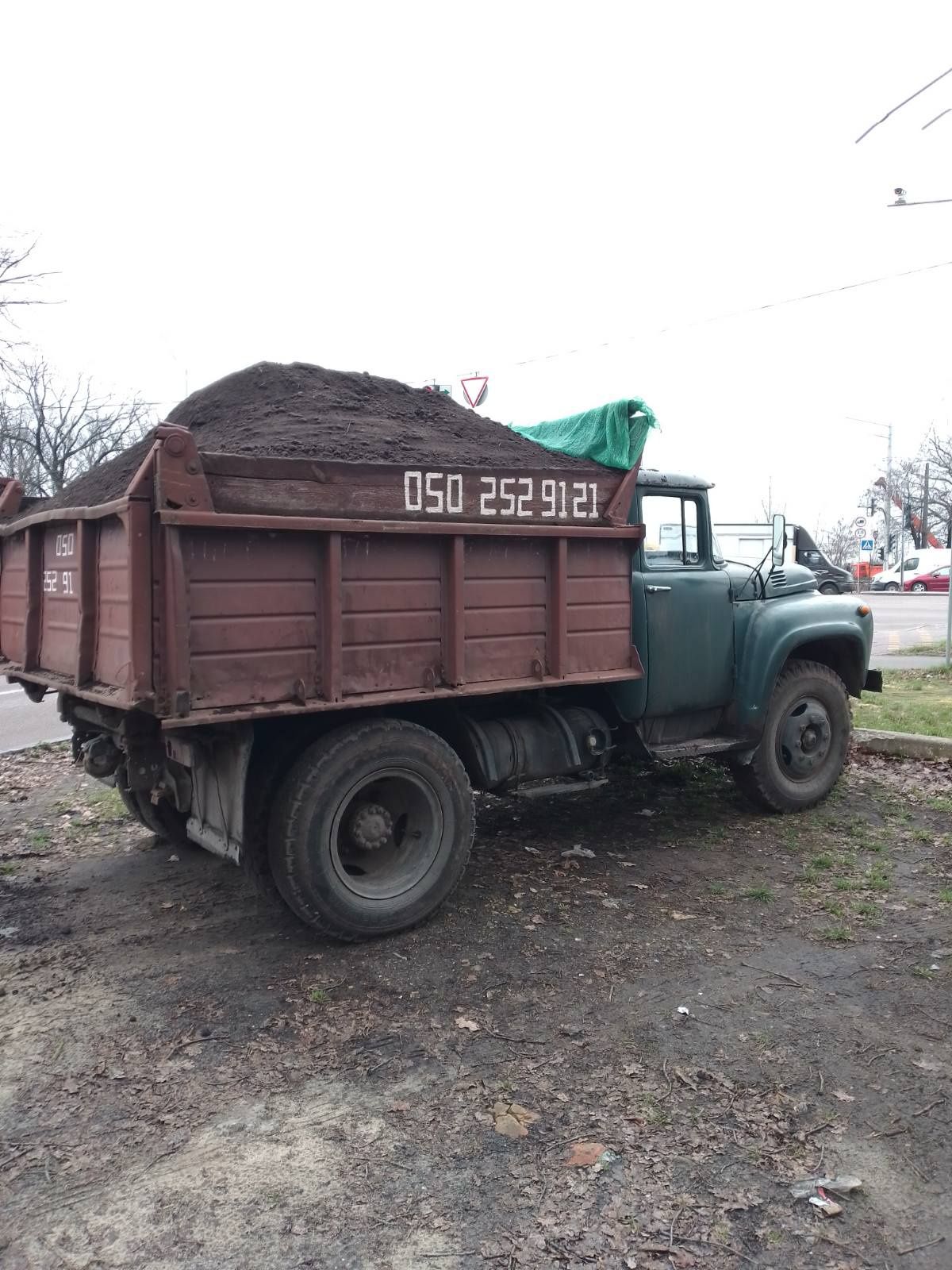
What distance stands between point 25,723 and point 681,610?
8.14m

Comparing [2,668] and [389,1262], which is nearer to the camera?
[389,1262]

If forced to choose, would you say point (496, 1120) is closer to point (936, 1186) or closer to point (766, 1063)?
point (766, 1063)

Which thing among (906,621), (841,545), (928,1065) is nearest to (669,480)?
(928,1065)

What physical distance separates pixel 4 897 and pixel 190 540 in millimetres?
2626

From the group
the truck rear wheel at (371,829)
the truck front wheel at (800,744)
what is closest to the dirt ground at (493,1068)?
the truck rear wheel at (371,829)

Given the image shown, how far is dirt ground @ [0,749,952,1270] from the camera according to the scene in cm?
281

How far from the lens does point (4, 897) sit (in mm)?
5414

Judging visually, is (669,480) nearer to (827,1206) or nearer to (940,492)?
(827,1206)

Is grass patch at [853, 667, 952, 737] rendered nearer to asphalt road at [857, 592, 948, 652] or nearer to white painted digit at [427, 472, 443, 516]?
asphalt road at [857, 592, 948, 652]

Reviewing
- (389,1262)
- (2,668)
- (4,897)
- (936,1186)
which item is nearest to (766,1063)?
(936,1186)

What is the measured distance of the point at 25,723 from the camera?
440 inches

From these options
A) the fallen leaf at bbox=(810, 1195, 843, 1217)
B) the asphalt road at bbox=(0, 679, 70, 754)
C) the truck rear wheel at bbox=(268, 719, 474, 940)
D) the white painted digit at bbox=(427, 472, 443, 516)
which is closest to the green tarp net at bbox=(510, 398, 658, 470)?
the white painted digit at bbox=(427, 472, 443, 516)

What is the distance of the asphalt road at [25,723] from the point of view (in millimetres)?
10062

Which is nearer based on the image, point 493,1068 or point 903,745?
point 493,1068
